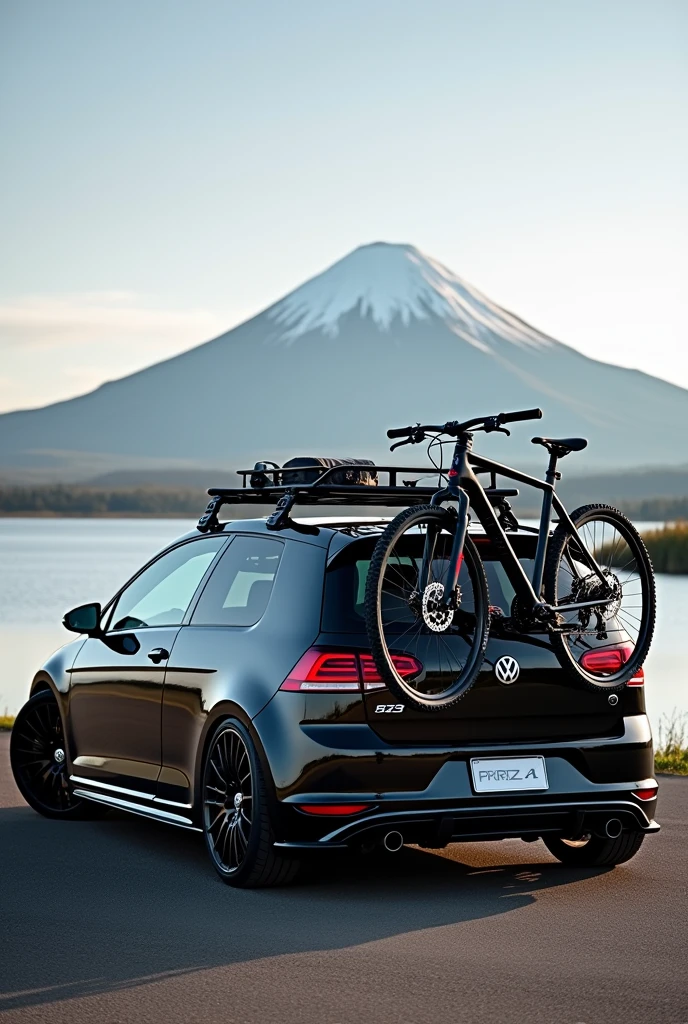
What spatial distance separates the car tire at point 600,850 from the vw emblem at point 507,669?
3.56 ft

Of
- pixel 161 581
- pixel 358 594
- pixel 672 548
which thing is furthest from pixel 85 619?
pixel 672 548

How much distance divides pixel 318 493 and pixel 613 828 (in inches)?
79.7

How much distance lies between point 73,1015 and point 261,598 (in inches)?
102

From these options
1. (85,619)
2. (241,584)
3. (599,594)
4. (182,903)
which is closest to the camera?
(182,903)

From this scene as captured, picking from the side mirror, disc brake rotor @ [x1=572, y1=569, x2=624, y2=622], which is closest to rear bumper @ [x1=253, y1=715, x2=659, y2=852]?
disc brake rotor @ [x1=572, y1=569, x2=624, y2=622]

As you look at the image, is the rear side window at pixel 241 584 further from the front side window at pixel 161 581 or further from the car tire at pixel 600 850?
the car tire at pixel 600 850

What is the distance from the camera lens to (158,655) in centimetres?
→ 830

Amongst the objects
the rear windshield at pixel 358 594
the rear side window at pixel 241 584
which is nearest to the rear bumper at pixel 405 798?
the rear windshield at pixel 358 594

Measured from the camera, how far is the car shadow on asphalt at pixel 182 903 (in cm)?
603

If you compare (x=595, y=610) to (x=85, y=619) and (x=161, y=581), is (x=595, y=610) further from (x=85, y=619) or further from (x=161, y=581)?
(x=85, y=619)

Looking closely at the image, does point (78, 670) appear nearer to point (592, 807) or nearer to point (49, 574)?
point (592, 807)

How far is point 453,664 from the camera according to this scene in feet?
23.4

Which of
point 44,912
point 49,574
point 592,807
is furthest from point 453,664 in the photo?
point 49,574

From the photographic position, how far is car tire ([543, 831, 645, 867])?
8000mm
